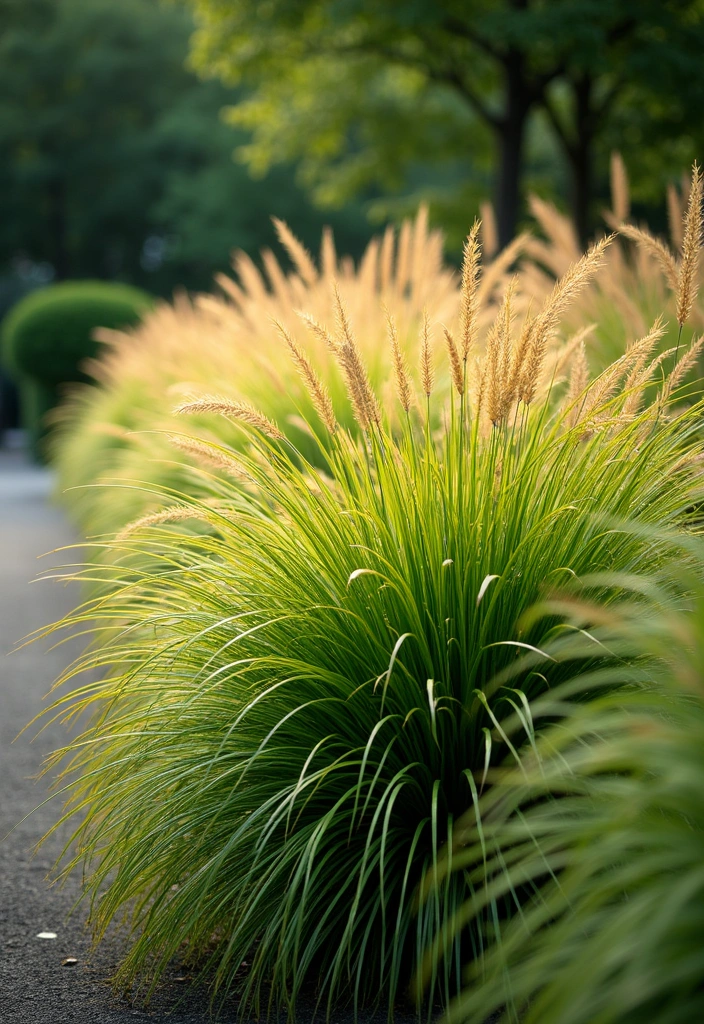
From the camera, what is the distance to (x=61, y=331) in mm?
16375

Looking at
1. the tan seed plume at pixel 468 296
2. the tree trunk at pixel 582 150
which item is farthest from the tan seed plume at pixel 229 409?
the tree trunk at pixel 582 150

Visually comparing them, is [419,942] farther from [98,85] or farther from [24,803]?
[98,85]

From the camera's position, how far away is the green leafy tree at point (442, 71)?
38.0ft

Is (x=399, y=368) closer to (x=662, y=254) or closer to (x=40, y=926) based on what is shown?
(x=662, y=254)

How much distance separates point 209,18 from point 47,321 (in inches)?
199

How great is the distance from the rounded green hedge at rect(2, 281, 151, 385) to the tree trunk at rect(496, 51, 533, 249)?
5704mm

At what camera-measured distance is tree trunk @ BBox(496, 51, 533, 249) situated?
13.6 meters

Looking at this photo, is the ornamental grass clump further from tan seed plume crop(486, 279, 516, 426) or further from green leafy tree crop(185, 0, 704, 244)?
green leafy tree crop(185, 0, 704, 244)

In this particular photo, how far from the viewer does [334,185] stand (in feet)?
58.9

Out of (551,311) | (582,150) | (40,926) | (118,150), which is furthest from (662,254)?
(118,150)

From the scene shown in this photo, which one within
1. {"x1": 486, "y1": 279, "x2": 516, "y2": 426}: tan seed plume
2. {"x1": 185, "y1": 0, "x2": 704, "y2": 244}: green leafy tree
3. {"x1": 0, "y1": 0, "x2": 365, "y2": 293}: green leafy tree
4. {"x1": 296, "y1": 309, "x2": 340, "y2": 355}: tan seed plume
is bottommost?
{"x1": 486, "y1": 279, "x2": 516, "y2": 426}: tan seed plume

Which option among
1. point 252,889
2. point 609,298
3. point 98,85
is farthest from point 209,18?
point 98,85

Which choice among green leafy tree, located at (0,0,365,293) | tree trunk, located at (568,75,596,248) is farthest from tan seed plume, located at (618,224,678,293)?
green leafy tree, located at (0,0,365,293)

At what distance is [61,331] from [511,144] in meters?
7.15
